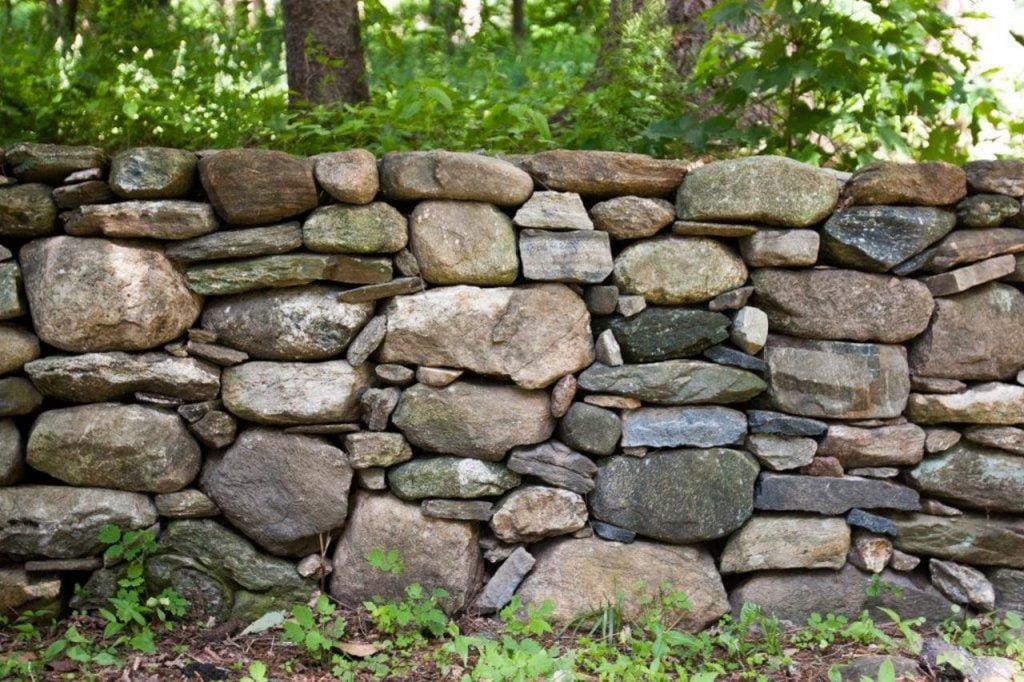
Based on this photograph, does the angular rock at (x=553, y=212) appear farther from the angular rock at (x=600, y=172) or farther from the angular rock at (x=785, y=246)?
the angular rock at (x=785, y=246)

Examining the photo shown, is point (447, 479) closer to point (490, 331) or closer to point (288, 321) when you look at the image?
Answer: point (490, 331)

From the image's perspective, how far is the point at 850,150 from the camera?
3900 mm

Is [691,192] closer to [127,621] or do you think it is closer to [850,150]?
[850,150]

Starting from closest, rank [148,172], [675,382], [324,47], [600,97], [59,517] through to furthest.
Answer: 1. [148,172]
2. [59,517]
3. [675,382]
4. [600,97]
5. [324,47]

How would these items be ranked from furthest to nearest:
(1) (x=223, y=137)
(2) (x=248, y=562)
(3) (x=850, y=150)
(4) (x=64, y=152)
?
1. (3) (x=850, y=150)
2. (1) (x=223, y=137)
3. (2) (x=248, y=562)
4. (4) (x=64, y=152)

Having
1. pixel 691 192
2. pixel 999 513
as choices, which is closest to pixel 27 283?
pixel 691 192

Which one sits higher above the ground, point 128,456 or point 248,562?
point 128,456

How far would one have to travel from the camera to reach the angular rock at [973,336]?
10.8ft

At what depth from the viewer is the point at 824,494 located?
3.28 m

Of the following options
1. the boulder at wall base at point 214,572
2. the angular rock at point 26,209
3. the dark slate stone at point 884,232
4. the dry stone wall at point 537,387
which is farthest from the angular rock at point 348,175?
the dark slate stone at point 884,232

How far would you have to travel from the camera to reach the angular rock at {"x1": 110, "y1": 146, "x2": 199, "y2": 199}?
9.89ft

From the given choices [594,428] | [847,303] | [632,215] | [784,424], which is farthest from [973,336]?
[594,428]

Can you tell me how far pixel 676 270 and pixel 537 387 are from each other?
0.66 m

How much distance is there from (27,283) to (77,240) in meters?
0.24
